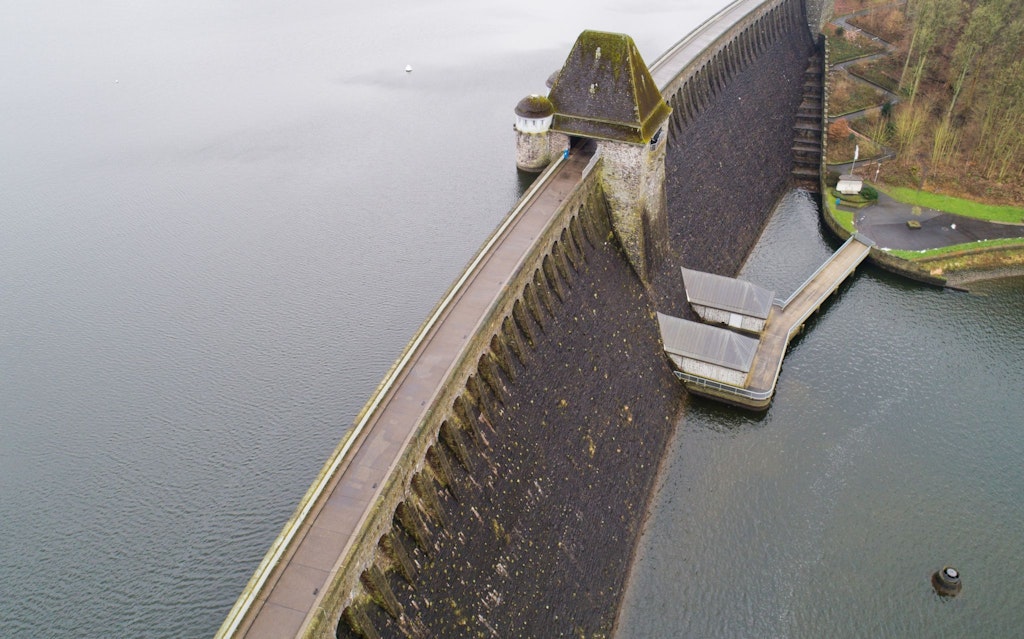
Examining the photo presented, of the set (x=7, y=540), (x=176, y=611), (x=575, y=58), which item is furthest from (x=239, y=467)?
(x=575, y=58)

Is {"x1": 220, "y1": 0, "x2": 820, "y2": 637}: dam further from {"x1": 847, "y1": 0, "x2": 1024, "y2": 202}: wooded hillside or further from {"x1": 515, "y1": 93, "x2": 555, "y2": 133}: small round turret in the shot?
{"x1": 847, "y1": 0, "x2": 1024, "y2": 202}: wooded hillside

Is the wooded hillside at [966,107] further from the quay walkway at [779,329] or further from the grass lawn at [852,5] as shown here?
the grass lawn at [852,5]

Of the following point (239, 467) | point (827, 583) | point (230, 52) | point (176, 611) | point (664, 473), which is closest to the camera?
point (176, 611)

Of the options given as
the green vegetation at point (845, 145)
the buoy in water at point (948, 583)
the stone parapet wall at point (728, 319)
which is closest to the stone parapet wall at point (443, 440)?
the stone parapet wall at point (728, 319)

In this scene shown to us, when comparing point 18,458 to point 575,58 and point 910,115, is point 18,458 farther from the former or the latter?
point 910,115

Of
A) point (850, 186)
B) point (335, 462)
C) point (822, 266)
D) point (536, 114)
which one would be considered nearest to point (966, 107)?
point (850, 186)

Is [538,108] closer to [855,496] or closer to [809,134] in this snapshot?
[855,496]
